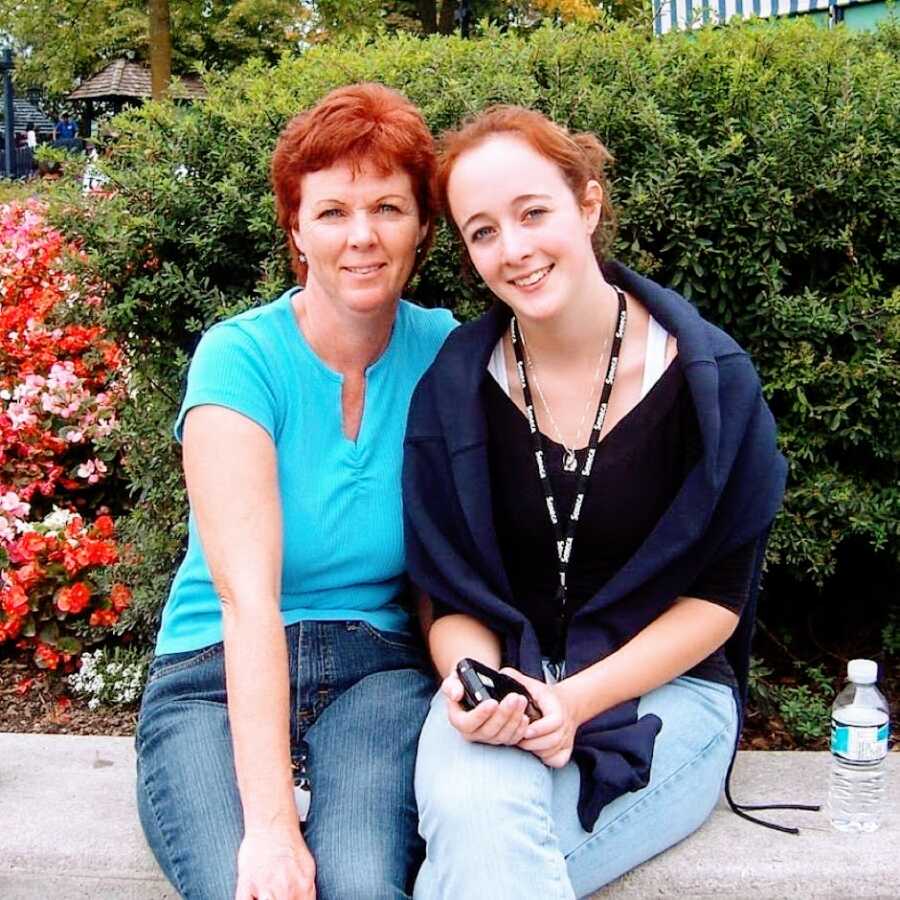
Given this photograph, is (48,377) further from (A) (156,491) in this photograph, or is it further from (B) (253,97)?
(B) (253,97)

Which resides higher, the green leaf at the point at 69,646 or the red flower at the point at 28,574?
the red flower at the point at 28,574

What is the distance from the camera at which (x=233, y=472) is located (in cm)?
253

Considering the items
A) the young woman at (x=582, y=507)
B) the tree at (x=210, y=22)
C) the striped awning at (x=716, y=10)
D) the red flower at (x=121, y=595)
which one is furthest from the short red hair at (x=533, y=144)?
the tree at (x=210, y=22)

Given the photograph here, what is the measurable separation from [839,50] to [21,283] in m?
3.14

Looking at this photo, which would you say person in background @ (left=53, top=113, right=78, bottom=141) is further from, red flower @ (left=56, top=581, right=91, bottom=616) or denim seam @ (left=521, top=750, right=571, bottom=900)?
denim seam @ (left=521, top=750, right=571, bottom=900)

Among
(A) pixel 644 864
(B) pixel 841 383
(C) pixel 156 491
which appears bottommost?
(A) pixel 644 864

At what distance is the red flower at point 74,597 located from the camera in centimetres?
409

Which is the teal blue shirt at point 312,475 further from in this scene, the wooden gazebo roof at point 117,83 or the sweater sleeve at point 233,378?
the wooden gazebo roof at point 117,83

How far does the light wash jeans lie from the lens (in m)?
2.20

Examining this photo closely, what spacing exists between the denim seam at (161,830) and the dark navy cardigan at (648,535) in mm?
683

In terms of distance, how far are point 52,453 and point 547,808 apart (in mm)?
2756

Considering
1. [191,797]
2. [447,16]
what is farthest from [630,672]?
[447,16]

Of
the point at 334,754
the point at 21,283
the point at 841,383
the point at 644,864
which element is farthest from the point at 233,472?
the point at 21,283

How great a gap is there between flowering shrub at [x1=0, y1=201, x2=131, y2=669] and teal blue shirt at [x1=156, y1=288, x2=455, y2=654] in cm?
116
